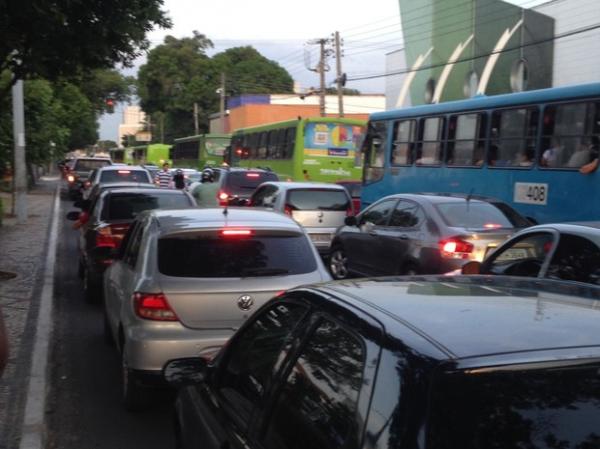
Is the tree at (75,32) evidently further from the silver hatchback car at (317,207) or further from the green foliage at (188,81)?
the green foliage at (188,81)

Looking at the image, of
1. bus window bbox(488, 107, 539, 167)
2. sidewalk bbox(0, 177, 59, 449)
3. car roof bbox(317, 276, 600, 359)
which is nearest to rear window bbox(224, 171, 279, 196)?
sidewalk bbox(0, 177, 59, 449)

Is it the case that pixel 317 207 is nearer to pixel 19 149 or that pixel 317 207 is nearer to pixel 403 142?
pixel 403 142

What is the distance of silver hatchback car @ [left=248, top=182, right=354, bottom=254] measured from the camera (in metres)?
13.7

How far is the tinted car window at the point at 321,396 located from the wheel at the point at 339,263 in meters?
9.39

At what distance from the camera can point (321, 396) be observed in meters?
2.38

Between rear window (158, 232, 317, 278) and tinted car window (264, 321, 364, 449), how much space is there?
304cm

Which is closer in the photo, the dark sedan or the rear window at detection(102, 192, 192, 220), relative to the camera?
the dark sedan

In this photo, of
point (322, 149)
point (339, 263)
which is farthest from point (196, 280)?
point (322, 149)

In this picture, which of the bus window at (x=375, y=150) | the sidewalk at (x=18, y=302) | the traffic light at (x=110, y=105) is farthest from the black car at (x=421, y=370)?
the traffic light at (x=110, y=105)

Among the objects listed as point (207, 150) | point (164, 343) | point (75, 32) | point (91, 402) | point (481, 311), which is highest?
point (75, 32)

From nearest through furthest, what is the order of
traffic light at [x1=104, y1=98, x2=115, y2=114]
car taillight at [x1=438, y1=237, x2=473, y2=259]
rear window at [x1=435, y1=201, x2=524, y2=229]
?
car taillight at [x1=438, y1=237, x2=473, y2=259] < rear window at [x1=435, y1=201, x2=524, y2=229] < traffic light at [x1=104, y1=98, x2=115, y2=114]

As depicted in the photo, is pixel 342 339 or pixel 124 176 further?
pixel 124 176

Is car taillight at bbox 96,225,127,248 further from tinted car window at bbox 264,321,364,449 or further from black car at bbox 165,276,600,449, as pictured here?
tinted car window at bbox 264,321,364,449

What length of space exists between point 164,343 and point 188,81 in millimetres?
84958
